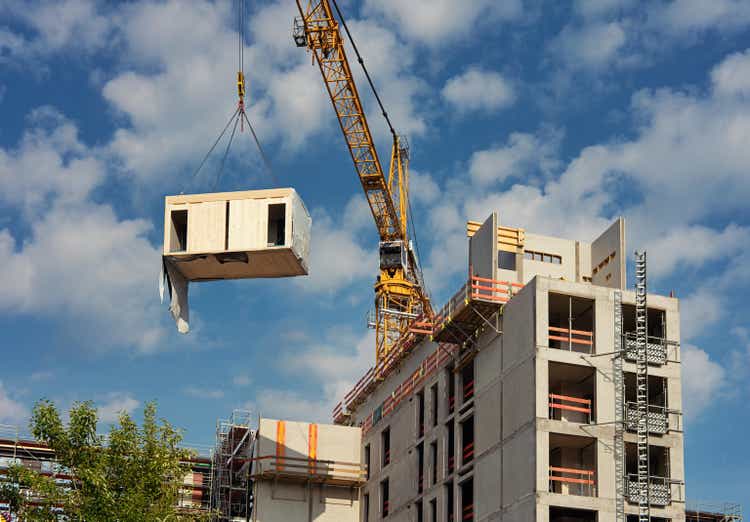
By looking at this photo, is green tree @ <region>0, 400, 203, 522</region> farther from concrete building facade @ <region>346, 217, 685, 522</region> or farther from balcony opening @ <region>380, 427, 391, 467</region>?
balcony opening @ <region>380, 427, 391, 467</region>

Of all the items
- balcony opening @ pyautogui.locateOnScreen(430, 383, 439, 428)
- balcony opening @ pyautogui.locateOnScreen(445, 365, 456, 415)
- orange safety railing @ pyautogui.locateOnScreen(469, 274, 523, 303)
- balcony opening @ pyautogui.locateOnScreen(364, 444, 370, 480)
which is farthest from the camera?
balcony opening @ pyautogui.locateOnScreen(364, 444, 370, 480)

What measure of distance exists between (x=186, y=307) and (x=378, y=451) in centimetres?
3369

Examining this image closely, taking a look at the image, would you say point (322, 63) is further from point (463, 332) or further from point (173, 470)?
point (173, 470)

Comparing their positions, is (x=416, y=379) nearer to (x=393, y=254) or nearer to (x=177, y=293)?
(x=177, y=293)

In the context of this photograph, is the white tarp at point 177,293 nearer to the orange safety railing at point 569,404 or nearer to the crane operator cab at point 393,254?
the orange safety railing at point 569,404

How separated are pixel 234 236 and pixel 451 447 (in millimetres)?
25319

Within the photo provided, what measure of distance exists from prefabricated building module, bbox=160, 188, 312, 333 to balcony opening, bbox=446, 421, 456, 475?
21.8 m

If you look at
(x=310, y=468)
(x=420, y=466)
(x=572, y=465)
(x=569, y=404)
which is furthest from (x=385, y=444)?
(x=572, y=465)

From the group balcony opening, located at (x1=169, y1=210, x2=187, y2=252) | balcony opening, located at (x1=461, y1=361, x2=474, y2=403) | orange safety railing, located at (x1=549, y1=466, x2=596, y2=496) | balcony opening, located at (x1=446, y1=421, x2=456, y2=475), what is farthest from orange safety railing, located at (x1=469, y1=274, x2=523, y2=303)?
balcony opening, located at (x1=169, y1=210, x2=187, y2=252)

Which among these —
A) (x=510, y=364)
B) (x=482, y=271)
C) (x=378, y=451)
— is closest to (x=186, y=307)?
(x=510, y=364)

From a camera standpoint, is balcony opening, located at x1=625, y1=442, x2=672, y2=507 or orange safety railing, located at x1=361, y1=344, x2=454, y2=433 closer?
balcony opening, located at x1=625, y1=442, x2=672, y2=507

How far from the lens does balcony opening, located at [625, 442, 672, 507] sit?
178ft

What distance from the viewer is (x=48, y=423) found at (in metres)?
51.4

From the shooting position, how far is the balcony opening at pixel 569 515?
5459 cm
